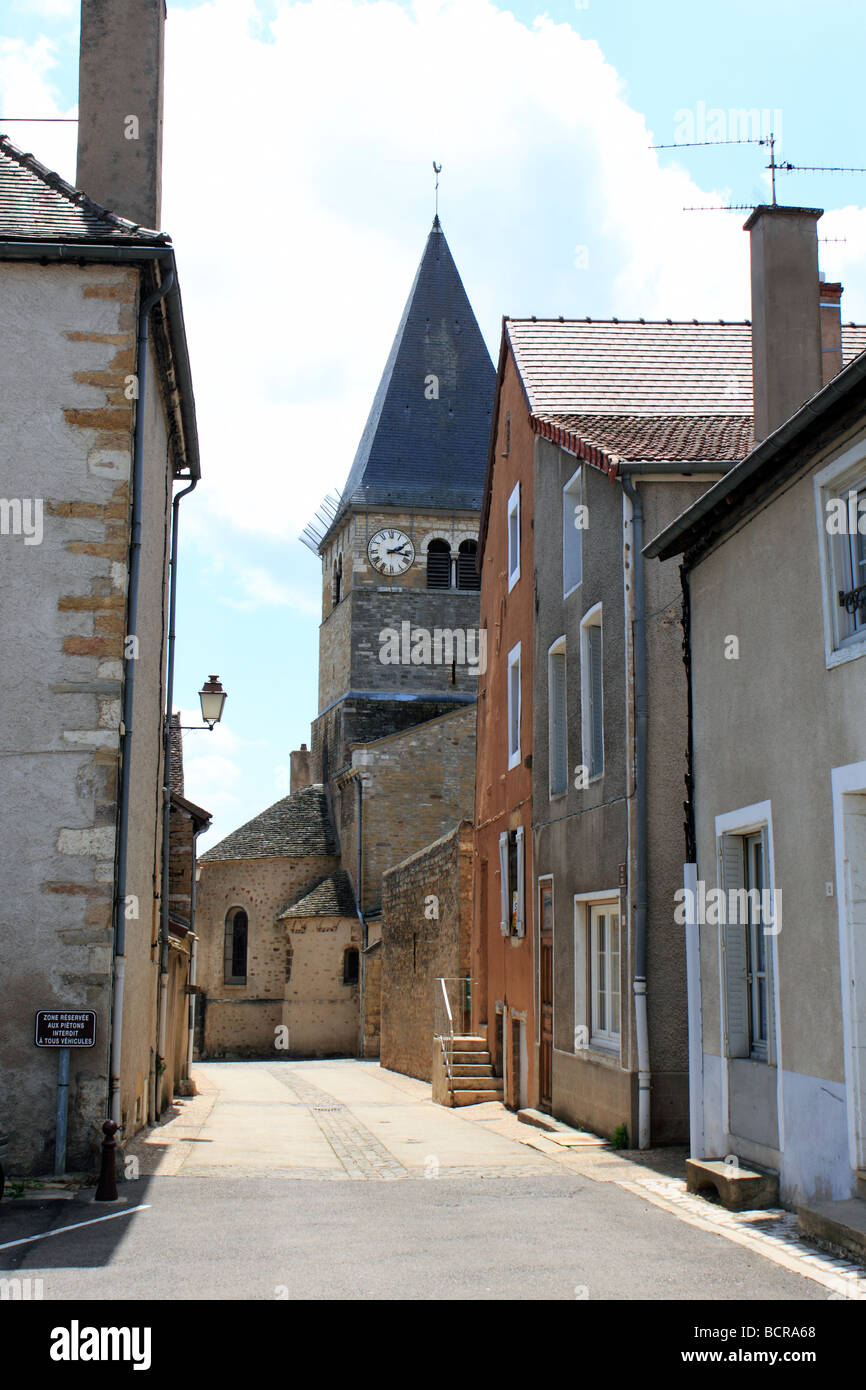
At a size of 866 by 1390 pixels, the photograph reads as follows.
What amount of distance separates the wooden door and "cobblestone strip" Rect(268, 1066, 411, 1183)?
200 cm

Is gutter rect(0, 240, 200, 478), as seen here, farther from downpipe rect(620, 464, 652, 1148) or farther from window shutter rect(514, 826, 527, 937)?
window shutter rect(514, 826, 527, 937)

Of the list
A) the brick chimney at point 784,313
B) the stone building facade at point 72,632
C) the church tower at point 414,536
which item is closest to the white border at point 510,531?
the brick chimney at point 784,313

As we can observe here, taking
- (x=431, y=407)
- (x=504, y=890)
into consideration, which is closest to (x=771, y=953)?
(x=504, y=890)

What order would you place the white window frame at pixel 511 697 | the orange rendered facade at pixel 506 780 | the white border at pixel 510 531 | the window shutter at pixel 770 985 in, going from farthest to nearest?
the white border at pixel 510 531
the white window frame at pixel 511 697
the orange rendered facade at pixel 506 780
the window shutter at pixel 770 985

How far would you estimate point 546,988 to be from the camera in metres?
15.4

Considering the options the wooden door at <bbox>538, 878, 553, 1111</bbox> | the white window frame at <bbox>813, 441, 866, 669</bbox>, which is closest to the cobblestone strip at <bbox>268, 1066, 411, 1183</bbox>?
the wooden door at <bbox>538, 878, 553, 1111</bbox>

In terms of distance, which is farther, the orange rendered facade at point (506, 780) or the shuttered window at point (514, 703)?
the shuttered window at point (514, 703)

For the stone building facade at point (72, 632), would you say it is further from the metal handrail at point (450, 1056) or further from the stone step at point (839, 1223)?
the metal handrail at point (450, 1056)

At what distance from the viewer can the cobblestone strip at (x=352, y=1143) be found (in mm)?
10789

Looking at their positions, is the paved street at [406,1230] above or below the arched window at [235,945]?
below

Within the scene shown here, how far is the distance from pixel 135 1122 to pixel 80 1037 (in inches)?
102

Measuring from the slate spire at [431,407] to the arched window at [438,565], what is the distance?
132 centimetres

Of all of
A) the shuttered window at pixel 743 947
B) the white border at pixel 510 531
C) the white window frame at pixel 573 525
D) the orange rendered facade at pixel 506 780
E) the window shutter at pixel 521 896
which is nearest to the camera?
the shuttered window at pixel 743 947
